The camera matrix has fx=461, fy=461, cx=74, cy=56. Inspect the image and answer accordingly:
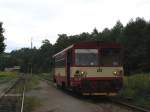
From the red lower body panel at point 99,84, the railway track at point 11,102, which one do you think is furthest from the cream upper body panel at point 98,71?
the railway track at point 11,102

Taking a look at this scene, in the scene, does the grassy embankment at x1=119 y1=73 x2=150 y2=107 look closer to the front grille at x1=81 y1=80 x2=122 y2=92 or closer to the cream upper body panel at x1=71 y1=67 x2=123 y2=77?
the front grille at x1=81 y1=80 x2=122 y2=92

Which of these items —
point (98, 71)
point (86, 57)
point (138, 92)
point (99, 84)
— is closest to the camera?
point (99, 84)

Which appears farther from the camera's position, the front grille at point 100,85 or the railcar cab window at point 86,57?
the railcar cab window at point 86,57

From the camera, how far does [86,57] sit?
966 inches

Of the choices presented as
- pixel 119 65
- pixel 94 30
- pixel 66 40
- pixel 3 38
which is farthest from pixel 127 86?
pixel 94 30

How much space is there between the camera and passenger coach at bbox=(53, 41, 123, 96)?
23.9 metres

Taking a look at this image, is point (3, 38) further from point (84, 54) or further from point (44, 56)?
point (44, 56)

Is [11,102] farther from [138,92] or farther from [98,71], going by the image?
[138,92]

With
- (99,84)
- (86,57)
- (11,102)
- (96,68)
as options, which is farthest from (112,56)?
(11,102)

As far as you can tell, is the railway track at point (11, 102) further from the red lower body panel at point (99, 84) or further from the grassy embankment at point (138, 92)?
the grassy embankment at point (138, 92)

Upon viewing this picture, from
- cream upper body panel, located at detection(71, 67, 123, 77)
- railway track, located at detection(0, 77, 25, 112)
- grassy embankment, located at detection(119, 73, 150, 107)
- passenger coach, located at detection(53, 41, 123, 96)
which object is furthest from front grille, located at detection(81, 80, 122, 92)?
railway track, located at detection(0, 77, 25, 112)

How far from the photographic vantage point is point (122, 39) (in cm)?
10388

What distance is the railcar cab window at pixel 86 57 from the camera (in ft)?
80.0

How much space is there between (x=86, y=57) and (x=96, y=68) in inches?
33.3
